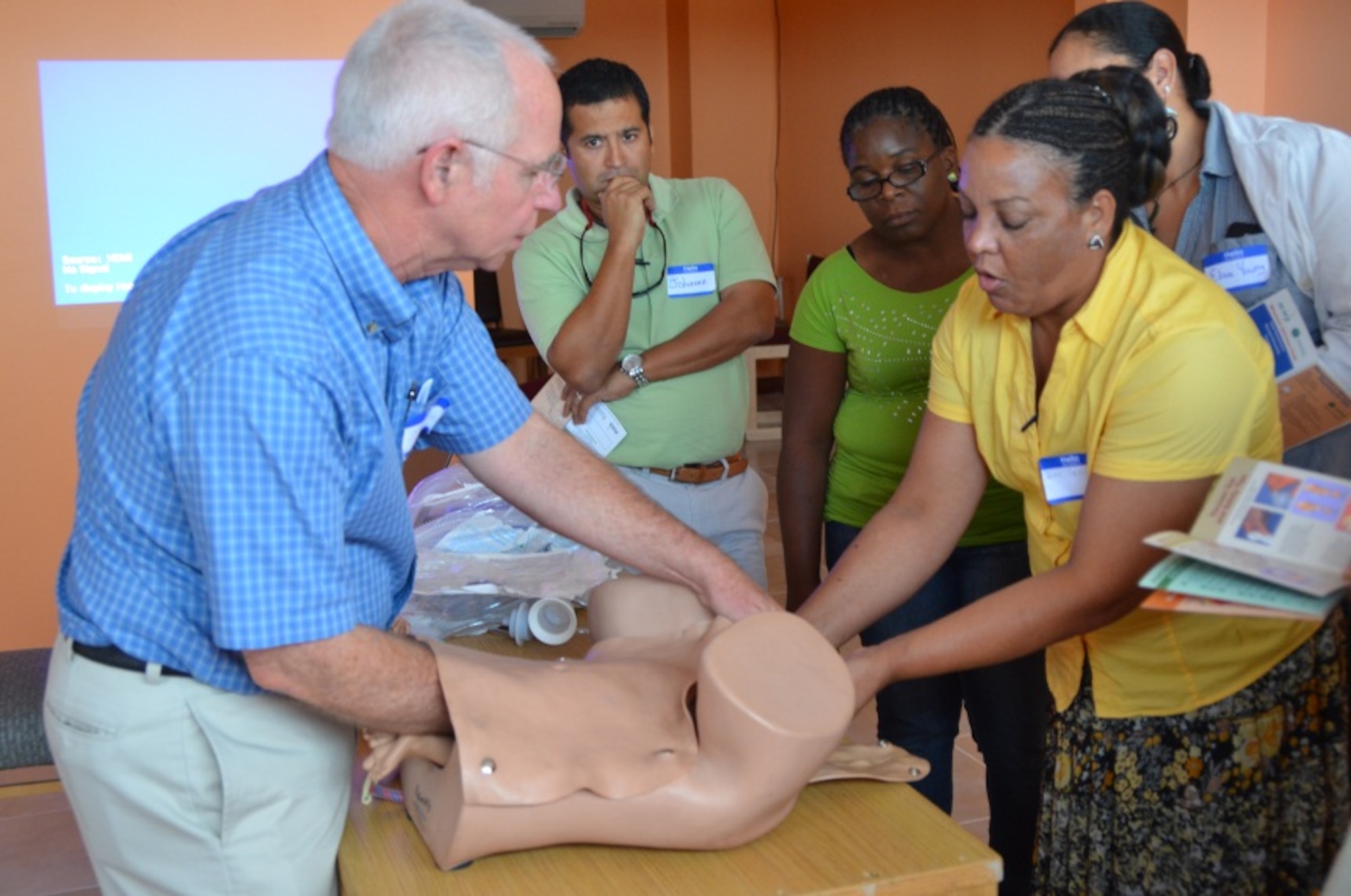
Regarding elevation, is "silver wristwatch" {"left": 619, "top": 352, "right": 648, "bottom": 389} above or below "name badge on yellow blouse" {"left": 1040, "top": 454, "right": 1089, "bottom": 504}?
above

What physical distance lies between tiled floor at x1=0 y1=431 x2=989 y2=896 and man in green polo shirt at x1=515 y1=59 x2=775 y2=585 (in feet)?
3.13

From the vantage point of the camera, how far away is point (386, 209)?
1.51 meters

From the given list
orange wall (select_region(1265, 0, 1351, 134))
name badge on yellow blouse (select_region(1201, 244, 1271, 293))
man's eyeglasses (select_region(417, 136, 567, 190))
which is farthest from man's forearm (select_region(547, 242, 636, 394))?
orange wall (select_region(1265, 0, 1351, 134))

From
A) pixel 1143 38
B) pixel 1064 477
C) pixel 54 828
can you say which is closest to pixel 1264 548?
pixel 1064 477

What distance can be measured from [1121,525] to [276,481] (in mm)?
974

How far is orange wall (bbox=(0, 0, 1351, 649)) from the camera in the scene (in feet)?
14.3

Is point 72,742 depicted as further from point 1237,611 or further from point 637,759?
point 1237,611

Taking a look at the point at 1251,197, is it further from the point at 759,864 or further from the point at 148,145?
the point at 148,145

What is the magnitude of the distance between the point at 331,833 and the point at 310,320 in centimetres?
60

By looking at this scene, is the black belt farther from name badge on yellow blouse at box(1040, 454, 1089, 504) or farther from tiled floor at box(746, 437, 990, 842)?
tiled floor at box(746, 437, 990, 842)

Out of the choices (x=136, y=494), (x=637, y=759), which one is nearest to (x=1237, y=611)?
(x=637, y=759)

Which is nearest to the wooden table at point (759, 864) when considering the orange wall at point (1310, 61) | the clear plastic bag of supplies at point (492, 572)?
the clear plastic bag of supplies at point (492, 572)

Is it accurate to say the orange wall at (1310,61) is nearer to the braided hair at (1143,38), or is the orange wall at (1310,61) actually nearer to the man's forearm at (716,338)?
the braided hair at (1143,38)

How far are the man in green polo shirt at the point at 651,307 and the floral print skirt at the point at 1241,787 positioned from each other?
44.2 inches
